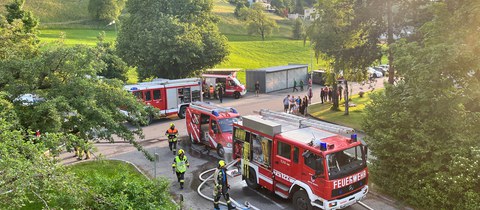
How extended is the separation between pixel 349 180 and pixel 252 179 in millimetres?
3708

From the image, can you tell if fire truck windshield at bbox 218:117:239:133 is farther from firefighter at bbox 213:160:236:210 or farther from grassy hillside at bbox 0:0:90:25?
grassy hillside at bbox 0:0:90:25

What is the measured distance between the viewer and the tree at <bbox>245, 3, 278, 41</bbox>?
7556 cm

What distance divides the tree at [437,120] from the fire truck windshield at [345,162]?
69.0 inches

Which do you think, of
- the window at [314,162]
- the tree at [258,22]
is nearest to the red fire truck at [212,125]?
the window at [314,162]

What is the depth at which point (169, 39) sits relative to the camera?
98.4 ft

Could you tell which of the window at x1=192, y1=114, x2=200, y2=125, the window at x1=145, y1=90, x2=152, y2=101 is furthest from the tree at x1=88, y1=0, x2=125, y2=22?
the window at x1=192, y1=114, x2=200, y2=125

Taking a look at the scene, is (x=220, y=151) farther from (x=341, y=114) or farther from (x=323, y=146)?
(x=341, y=114)

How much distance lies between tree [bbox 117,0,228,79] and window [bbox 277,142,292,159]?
18891 mm

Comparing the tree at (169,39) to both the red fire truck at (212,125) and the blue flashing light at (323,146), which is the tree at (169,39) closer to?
the red fire truck at (212,125)

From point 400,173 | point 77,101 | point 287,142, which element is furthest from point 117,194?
point 400,173

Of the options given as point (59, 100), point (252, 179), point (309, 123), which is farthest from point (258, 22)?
point (59, 100)

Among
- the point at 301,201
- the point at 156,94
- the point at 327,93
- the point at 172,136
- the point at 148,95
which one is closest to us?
the point at 301,201

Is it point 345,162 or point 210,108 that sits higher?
point 210,108

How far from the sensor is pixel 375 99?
48.2 feet
